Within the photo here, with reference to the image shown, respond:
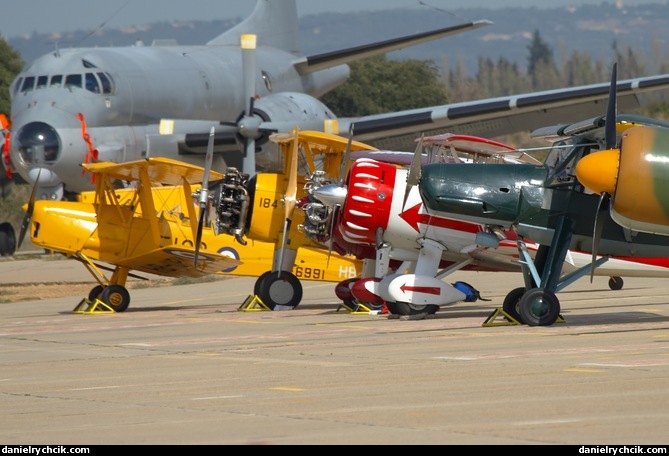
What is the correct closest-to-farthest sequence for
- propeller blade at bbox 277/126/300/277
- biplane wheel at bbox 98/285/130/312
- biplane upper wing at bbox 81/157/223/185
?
propeller blade at bbox 277/126/300/277 → biplane upper wing at bbox 81/157/223/185 → biplane wheel at bbox 98/285/130/312

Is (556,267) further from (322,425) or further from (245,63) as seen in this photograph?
(245,63)

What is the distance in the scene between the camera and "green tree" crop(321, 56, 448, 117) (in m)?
83.9

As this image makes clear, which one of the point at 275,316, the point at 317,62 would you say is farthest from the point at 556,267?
the point at 317,62

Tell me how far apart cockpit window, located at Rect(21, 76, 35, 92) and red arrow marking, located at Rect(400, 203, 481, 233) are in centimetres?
1654

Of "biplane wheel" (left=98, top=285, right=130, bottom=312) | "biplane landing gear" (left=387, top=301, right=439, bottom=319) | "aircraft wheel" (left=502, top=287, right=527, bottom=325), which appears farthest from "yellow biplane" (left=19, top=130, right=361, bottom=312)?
"aircraft wheel" (left=502, top=287, right=527, bottom=325)

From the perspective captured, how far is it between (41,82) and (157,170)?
12163 mm

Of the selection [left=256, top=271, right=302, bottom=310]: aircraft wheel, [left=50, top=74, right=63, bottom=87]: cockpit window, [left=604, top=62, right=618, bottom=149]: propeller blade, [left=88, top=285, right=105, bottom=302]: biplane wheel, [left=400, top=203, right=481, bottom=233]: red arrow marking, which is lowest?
[left=88, top=285, right=105, bottom=302]: biplane wheel

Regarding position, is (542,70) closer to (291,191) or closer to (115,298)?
(115,298)

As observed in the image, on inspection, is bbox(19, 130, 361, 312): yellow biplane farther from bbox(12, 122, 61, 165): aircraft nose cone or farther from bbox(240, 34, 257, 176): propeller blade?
bbox(240, 34, 257, 176): propeller blade

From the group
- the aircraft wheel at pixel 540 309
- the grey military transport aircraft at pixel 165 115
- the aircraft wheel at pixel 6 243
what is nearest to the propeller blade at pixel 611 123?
the aircraft wheel at pixel 540 309

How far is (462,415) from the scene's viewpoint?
7879 millimetres

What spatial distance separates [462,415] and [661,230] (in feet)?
18.6

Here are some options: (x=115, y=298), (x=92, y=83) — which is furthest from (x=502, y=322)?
(x=92, y=83)

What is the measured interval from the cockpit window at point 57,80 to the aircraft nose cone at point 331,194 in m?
15.3
